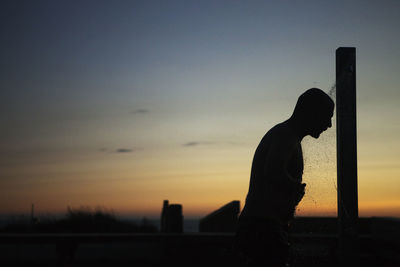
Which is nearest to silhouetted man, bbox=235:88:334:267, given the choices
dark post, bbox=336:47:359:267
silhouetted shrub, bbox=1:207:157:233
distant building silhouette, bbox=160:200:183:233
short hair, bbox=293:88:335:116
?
short hair, bbox=293:88:335:116

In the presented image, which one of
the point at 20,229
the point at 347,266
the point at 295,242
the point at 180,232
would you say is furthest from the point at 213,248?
the point at 20,229

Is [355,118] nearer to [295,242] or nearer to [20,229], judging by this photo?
[295,242]

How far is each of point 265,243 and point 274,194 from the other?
1.38 feet

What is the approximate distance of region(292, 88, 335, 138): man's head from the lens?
4.80m

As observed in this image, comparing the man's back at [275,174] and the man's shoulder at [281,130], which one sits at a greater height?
the man's shoulder at [281,130]

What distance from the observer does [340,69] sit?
688cm

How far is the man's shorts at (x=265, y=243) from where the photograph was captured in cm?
455

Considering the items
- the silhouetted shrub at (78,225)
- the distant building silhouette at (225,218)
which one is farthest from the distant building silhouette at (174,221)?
the silhouetted shrub at (78,225)

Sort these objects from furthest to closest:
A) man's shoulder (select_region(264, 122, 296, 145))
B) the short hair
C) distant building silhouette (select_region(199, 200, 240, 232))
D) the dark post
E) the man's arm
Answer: distant building silhouette (select_region(199, 200, 240, 232)) < the dark post < the short hair < man's shoulder (select_region(264, 122, 296, 145)) < the man's arm

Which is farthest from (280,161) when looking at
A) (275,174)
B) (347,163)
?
(347,163)

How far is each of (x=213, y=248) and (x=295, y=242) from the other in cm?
201

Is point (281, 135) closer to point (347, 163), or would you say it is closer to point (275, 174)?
point (275, 174)

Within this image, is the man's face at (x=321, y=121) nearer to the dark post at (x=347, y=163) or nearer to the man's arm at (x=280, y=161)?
the man's arm at (x=280, y=161)

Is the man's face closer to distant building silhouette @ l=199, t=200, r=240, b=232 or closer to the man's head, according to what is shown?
the man's head
